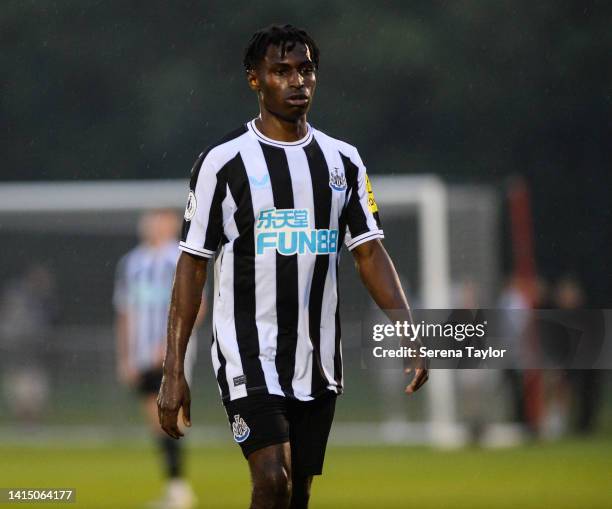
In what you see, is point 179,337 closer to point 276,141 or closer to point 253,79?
point 276,141

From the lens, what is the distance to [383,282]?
5070 millimetres

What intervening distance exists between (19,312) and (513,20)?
15272mm

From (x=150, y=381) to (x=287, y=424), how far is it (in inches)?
192

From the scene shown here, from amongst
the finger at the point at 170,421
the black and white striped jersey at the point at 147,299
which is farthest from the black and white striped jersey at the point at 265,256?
the black and white striped jersey at the point at 147,299

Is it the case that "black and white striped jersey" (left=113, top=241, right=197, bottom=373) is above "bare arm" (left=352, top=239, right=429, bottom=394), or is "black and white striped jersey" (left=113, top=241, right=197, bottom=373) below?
above

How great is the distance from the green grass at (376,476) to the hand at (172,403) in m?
4.01

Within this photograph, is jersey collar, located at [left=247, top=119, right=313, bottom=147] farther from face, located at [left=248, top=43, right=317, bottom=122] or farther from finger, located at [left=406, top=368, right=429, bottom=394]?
finger, located at [left=406, top=368, right=429, bottom=394]

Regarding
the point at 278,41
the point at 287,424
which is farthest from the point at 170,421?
the point at 278,41

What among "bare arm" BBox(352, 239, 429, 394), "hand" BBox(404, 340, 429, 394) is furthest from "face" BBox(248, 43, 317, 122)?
"hand" BBox(404, 340, 429, 394)

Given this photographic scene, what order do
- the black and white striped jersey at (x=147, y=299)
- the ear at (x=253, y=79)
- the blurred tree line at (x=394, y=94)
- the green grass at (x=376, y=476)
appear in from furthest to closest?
the blurred tree line at (x=394, y=94), the black and white striped jersey at (x=147, y=299), the green grass at (x=376, y=476), the ear at (x=253, y=79)

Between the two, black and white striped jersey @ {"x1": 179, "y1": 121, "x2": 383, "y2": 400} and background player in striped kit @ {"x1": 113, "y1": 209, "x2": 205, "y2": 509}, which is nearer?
black and white striped jersey @ {"x1": 179, "y1": 121, "x2": 383, "y2": 400}

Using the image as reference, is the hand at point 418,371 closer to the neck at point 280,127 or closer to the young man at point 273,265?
the young man at point 273,265

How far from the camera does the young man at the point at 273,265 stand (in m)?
4.86

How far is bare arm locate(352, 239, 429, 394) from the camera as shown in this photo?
16.5 ft
